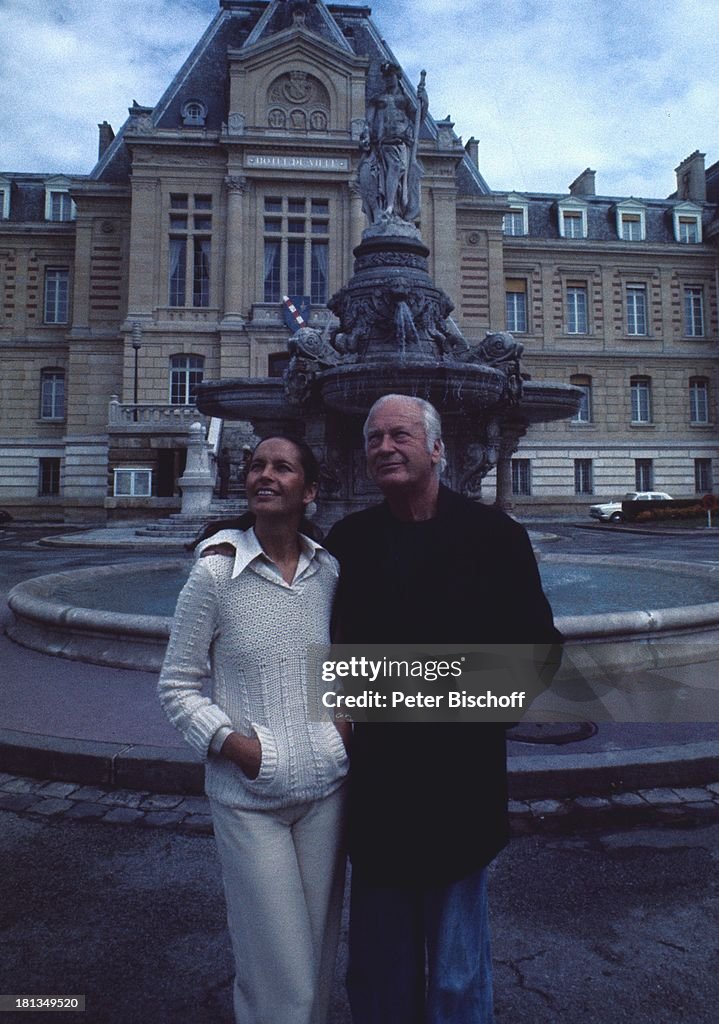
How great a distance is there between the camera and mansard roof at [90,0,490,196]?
35.2m

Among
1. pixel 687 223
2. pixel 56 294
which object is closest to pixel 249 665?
pixel 56 294

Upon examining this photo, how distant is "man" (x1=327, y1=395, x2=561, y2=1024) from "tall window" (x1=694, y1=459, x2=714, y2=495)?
42.5 m

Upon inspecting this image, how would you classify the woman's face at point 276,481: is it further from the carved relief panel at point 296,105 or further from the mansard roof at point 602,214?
the mansard roof at point 602,214

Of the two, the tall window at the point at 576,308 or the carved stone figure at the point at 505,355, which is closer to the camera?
the carved stone figure at the point at 505,355

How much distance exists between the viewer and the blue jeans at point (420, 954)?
1.82 metres

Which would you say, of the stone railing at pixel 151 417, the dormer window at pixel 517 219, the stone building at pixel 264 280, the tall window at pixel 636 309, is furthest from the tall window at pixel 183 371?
the tall window at pixel 636 309

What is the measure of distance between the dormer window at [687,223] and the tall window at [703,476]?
13.3 m

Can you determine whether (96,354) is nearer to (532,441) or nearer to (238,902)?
(532,441)

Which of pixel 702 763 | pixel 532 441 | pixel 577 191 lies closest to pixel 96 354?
pixel 532 441

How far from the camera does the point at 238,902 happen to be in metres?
1.81

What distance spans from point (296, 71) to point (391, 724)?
38.9 meters

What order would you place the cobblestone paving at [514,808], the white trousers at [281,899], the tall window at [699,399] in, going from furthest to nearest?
the tall window at [699,399], the cobblestone paving at [514,808], the white trousers at [281,899]

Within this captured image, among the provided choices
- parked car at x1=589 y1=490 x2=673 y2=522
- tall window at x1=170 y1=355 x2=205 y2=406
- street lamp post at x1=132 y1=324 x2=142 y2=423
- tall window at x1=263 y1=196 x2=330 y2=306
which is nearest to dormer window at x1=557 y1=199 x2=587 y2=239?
tall window at x1=263 y1=196 x2=330 y2=306

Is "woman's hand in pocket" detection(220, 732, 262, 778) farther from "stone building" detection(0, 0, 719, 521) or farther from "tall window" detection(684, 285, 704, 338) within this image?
"tall window" detection(684, 285, 704, 338)
